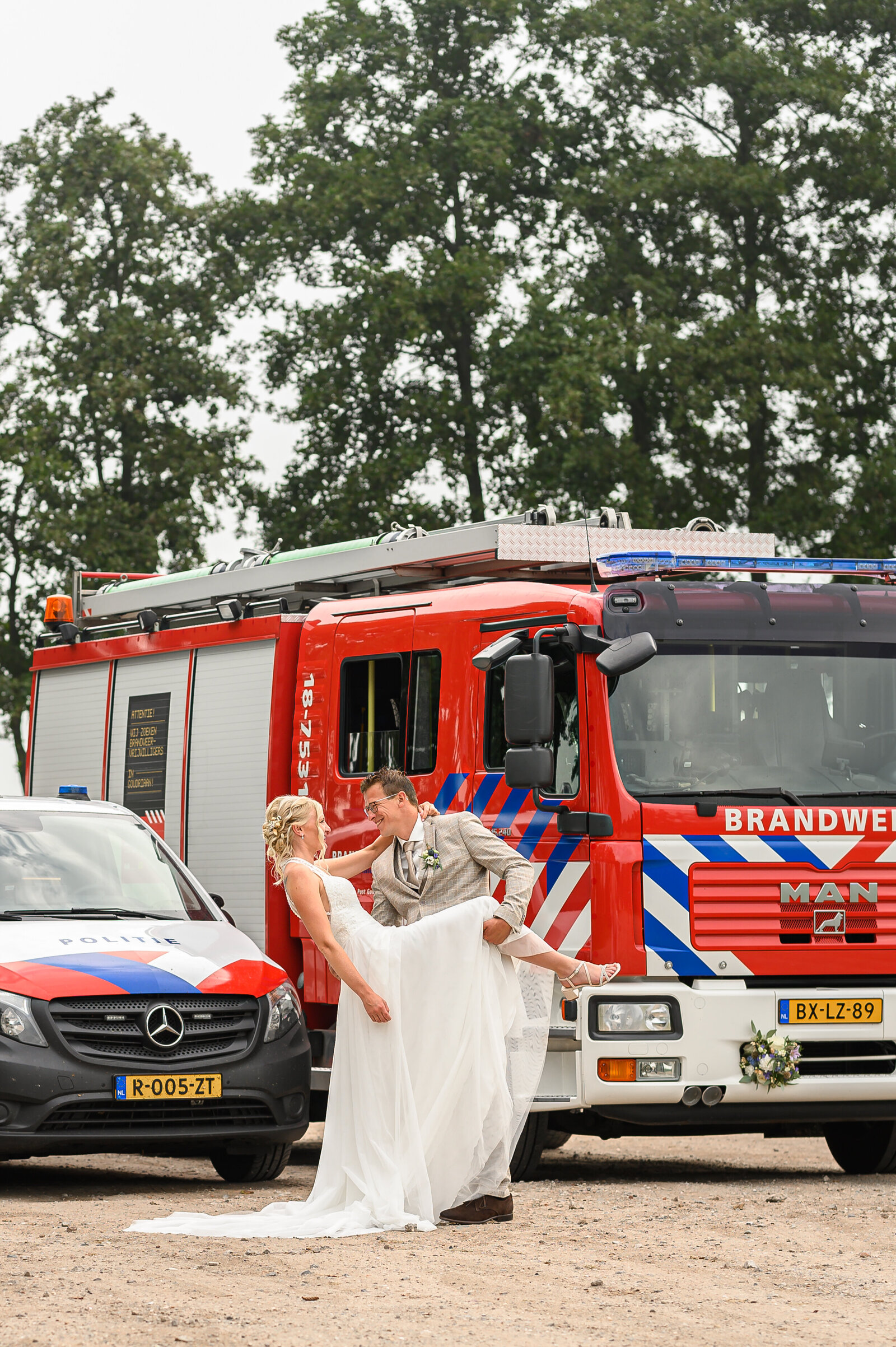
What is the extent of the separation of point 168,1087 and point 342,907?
144 cm

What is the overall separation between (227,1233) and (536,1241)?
1.23 m

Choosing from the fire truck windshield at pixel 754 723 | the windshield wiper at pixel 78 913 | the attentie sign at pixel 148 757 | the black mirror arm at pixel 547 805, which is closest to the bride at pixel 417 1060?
the black mirror arm at pixel 547 805

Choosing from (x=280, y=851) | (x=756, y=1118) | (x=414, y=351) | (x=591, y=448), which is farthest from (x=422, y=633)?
(x=414, y=351)

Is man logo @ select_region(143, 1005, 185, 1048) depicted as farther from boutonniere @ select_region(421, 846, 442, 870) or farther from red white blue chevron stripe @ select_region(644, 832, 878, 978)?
red white blue chevron stripe @ select_region(644, 832, 878, 978)

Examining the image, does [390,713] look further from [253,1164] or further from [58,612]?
[58,612]

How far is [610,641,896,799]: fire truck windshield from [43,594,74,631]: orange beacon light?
586cm

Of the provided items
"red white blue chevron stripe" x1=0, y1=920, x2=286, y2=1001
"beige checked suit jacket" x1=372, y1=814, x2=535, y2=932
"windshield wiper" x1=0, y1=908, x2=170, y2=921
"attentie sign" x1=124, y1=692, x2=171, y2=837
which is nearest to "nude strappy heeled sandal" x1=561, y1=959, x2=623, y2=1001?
"beige checked suit jacket" x1=372, y1=814, x2=535, y2=932

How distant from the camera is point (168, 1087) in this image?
9547 millimetres

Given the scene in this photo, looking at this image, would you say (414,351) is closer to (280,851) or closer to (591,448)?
(591,448)

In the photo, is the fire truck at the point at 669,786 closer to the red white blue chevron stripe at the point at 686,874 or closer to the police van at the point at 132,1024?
the red white blue chevron stripe at the point at 686,874

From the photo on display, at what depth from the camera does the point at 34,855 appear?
35.3ft

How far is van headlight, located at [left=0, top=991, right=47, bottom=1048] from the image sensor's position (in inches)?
367

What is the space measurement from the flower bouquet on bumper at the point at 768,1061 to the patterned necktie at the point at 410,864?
1903 millimetres

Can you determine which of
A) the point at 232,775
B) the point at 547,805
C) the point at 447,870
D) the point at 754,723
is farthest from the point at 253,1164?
the point at 754,723
